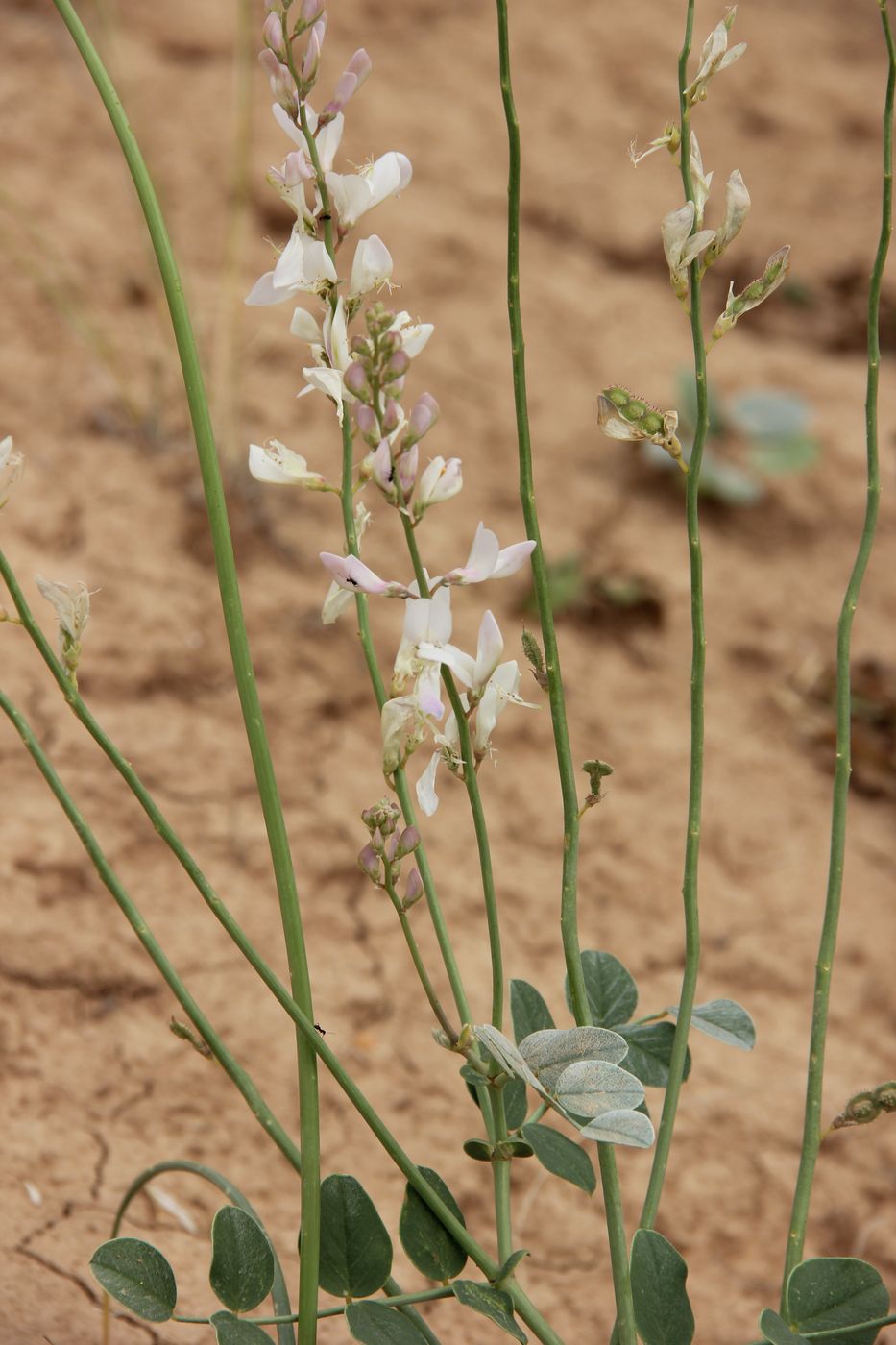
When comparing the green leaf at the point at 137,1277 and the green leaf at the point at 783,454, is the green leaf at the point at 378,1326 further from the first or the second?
the green leaf at the point at 783,454

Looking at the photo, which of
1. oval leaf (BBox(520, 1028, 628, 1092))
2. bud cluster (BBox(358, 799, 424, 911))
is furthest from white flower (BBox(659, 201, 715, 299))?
oval leaf (BBox(520, 1028, 628, 1092))

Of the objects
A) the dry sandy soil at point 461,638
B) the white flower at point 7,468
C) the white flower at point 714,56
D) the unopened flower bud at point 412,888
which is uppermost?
the white flower at point 714,56

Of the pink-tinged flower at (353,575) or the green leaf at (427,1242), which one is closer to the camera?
the pink-tinged flower at (353,575)

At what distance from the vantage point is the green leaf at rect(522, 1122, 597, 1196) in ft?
3.10

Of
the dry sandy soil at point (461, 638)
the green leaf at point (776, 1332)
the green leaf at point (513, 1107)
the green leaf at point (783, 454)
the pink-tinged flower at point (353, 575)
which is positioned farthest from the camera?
the green leaf at point (783, 454)

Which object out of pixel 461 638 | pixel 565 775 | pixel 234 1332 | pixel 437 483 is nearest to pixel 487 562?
pixel 437 483

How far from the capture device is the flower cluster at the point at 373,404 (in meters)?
0.82

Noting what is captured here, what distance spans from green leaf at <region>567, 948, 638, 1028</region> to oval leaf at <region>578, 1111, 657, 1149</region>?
18cm

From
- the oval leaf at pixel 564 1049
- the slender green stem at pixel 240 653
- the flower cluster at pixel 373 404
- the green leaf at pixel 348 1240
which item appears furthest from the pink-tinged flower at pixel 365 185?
the green leaf at pixel 348 1240

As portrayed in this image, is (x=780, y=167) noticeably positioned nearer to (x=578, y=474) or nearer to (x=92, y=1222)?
(x=578, y=474)

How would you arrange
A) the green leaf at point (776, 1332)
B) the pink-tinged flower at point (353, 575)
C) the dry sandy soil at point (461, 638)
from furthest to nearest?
1. the dry sandy soil at point (461, 638)
2. the green leaf at point (776, 1332)
3. the pink-tinged flower at point (353, 575)

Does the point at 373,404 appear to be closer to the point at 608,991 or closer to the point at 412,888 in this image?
the point at 412,888

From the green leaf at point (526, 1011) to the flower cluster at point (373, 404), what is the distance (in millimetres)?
234

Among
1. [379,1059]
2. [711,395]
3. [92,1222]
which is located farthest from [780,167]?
[92,1222]
